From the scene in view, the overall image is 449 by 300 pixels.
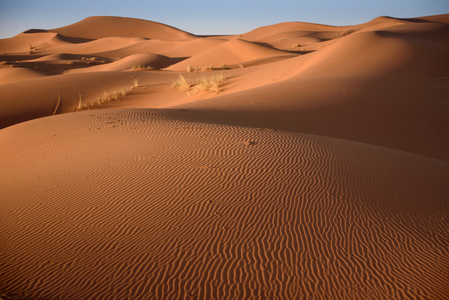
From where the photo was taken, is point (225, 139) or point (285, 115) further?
point (285, 115)

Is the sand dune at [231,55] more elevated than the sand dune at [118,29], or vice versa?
the sand dune at [118,29]

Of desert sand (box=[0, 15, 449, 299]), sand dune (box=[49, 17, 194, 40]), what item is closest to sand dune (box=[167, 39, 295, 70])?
desert sand (box=[0, 15, 449, 299])

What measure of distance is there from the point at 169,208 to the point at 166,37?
3577 inches

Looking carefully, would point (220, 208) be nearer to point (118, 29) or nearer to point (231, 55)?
point (231, 55)

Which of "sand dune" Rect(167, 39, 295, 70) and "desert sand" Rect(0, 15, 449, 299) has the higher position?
"sand dune" Rect(167, 39, 295, 70)

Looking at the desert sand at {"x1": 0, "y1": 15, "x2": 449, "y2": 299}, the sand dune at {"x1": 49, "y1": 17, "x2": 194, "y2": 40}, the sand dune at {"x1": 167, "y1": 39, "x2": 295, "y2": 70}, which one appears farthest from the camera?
the sand dune at {"x1": 49, "y1": 17, "x2": 194, "y2": 40}

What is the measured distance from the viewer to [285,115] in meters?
10.2

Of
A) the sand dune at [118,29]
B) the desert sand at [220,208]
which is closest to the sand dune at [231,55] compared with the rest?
the desert sand at [220,208]

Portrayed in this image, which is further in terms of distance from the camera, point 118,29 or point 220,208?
point 118,29

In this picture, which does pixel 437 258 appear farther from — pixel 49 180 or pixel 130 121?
pixel 130 121

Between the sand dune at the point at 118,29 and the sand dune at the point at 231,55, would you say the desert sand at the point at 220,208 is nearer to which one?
the sand dune at the point at 231,55

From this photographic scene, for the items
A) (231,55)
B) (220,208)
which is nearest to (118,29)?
(231,55)

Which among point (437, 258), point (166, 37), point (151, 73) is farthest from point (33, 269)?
point (166, 37)

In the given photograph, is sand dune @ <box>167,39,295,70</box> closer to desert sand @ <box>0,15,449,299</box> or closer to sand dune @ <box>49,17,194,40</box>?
desert sand @ <box>0,15,449,299</box>
